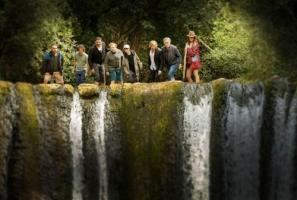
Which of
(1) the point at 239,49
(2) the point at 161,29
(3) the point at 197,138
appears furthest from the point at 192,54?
(2) the point at 161,29

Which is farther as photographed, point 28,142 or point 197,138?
point 197,138

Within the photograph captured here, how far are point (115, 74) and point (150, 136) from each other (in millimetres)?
2869

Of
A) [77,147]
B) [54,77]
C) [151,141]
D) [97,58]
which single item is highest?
[97,58]

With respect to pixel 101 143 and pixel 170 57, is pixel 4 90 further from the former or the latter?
pixel 170 57

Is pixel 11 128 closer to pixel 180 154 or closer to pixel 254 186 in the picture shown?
pixel 180 154

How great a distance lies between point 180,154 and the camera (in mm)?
22828

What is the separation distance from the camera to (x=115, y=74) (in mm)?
25062

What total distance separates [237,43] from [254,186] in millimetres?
12290

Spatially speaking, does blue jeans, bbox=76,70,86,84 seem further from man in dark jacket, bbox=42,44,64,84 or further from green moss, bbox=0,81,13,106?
green moss, bbox=0,81,13,106

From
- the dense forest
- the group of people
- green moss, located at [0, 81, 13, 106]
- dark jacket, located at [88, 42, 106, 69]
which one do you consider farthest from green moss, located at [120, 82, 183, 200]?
green moss, located at [0, 81, 13, 106]

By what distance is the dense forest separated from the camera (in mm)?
21141

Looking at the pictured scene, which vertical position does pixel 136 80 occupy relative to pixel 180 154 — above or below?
above

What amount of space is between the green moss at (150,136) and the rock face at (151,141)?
0.03m

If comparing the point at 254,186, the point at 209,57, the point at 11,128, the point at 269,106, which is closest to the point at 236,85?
the point at 269,106
